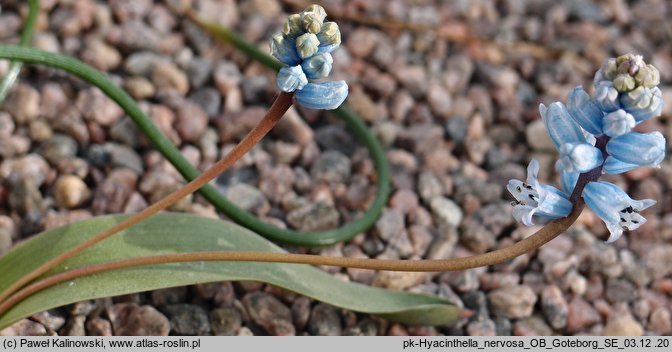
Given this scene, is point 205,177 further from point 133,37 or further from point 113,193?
point 133,37

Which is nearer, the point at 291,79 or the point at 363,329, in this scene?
the point at 291,79

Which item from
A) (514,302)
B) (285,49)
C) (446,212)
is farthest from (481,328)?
(285,49)

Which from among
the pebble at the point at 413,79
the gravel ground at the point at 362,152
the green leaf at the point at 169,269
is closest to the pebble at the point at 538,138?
the gravel ground at the point at 362,152

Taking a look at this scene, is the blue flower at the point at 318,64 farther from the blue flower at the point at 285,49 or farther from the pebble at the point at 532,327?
the pebble at the point at 532,327

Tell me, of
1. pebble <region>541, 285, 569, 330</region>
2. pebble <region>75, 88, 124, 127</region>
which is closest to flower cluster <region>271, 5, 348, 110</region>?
pebble <region>541, 285, 569, 330</region>

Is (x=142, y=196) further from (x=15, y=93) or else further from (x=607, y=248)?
(x=607, y=248)

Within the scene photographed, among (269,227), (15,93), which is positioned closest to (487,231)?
(269,227)
